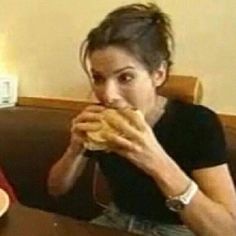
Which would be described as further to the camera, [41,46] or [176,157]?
[41,46]

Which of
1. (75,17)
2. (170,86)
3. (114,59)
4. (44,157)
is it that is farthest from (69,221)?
(75,17)

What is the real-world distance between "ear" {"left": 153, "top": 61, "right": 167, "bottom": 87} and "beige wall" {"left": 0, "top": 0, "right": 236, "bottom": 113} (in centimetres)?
38

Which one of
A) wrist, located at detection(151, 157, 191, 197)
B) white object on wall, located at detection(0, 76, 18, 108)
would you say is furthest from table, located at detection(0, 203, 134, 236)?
white object on wall, located at detection(0, 76, 18, 108)

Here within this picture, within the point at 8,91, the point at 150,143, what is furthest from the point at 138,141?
the point at 8,91

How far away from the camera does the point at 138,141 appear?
4.16ft

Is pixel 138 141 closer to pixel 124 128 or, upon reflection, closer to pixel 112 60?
pixel 124 128

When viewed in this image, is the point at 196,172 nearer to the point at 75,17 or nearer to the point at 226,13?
the point at 226,13

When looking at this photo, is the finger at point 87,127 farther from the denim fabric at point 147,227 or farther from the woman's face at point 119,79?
the denim fabric at point 147,227

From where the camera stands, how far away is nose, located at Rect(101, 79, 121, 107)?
1388mm

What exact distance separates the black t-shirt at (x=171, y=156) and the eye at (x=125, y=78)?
5.7 inches

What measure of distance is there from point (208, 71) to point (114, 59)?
52cm

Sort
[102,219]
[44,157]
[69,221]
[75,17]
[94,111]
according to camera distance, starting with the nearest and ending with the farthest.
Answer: [69,221] → [94,111] → [102,219] → [44,157] → [75,17]

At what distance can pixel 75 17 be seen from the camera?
2119 millimetres

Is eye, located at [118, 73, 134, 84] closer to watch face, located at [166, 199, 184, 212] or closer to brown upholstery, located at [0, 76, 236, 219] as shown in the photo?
watch face, located at [166, 199, 184, 212]
